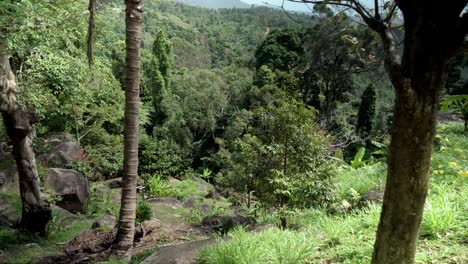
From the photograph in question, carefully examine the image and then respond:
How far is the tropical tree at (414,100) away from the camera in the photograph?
2.17 m

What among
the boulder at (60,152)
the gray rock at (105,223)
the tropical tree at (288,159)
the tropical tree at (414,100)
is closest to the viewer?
the tropical tree at (414,100)

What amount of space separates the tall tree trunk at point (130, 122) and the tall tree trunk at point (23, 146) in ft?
10.3

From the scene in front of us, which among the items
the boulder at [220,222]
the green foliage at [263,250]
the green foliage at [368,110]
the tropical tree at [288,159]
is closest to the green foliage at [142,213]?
the boulder at [220,222]

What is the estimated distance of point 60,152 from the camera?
16.6 metres

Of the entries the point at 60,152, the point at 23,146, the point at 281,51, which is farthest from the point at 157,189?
the point at 281,51

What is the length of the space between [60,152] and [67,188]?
4798mm

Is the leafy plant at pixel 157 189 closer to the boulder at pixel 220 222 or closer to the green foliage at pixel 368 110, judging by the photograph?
the boulder at pixel 220 222

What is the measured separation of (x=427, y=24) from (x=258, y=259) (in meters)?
2.59

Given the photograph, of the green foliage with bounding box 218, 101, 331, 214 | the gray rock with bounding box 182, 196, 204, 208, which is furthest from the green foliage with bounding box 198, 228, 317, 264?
the gray rock with bounding box 182, 196, 204, 208

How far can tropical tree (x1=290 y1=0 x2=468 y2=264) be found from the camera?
7.11ft

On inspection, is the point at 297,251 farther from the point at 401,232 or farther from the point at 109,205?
the point at 109,205

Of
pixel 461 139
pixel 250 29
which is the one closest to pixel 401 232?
pixel 461 139

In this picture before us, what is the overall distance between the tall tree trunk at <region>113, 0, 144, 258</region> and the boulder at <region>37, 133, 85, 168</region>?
10553mm

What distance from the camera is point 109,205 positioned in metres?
14.1
